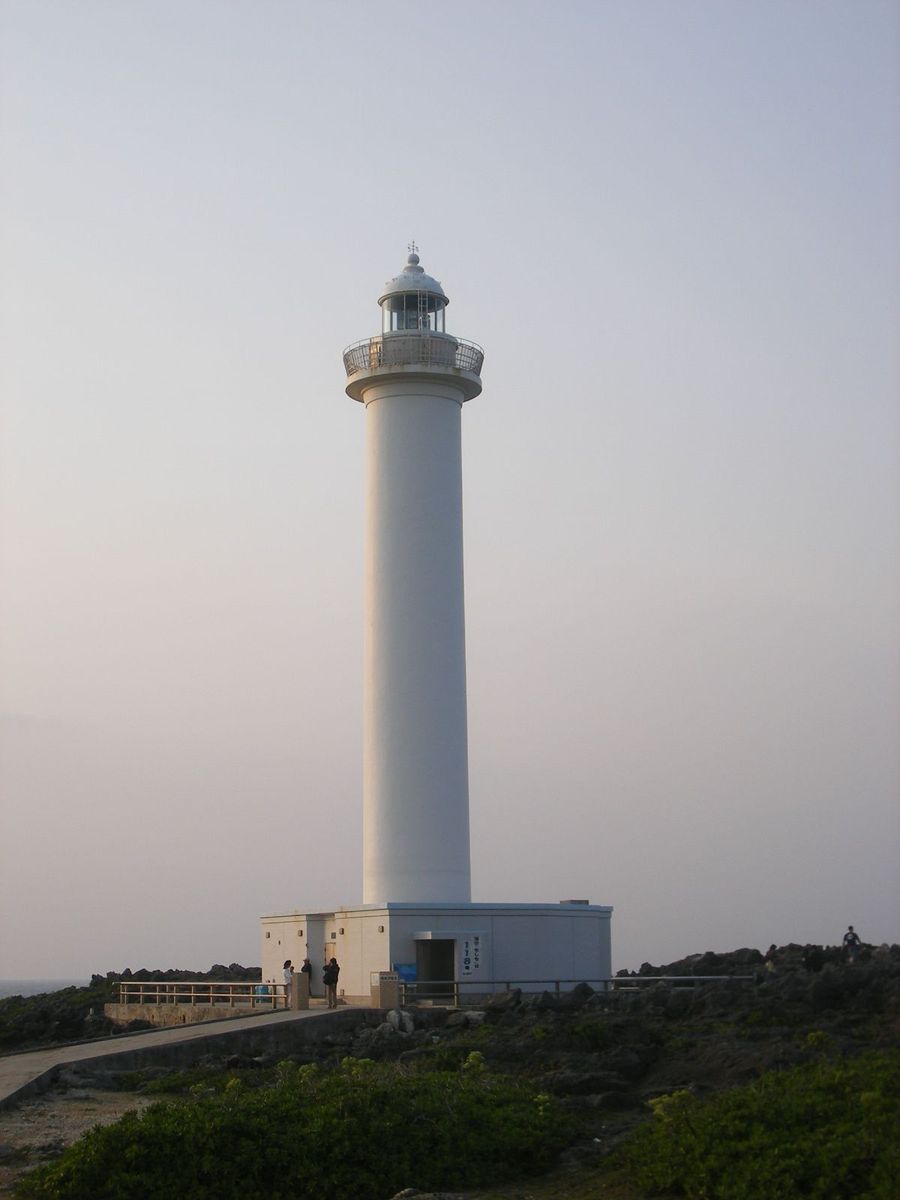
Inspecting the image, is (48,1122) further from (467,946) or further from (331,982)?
(467,946)

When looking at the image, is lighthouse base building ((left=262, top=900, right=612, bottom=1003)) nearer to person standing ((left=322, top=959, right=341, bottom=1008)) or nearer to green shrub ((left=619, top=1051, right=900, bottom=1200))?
person standing ((left=322, top=959, right=341, bottom=1008))

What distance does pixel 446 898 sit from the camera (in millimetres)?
32438

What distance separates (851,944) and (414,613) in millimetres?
11641

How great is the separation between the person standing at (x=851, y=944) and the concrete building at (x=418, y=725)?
558 centimetres

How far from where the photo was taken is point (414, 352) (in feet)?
114

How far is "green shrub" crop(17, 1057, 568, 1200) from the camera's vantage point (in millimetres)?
14250

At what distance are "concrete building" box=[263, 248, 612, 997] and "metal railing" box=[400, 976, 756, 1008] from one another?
0.94 feet

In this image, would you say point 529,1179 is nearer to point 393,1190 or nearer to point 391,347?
point 393,1190

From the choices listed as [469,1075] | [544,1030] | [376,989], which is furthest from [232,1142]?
[376,989]

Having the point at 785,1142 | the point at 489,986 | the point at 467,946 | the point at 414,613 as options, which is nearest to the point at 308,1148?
the point at 785,1142

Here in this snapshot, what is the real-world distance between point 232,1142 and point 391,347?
2287cm

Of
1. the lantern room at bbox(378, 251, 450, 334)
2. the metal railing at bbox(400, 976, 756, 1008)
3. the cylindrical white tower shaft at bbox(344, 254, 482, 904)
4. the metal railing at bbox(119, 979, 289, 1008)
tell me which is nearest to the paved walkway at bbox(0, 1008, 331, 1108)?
the metal railing at bbox(400, 976, 756, 1008)

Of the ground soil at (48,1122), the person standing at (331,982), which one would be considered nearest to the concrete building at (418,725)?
the person standing at (331,982)

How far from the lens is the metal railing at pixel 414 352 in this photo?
114ft
